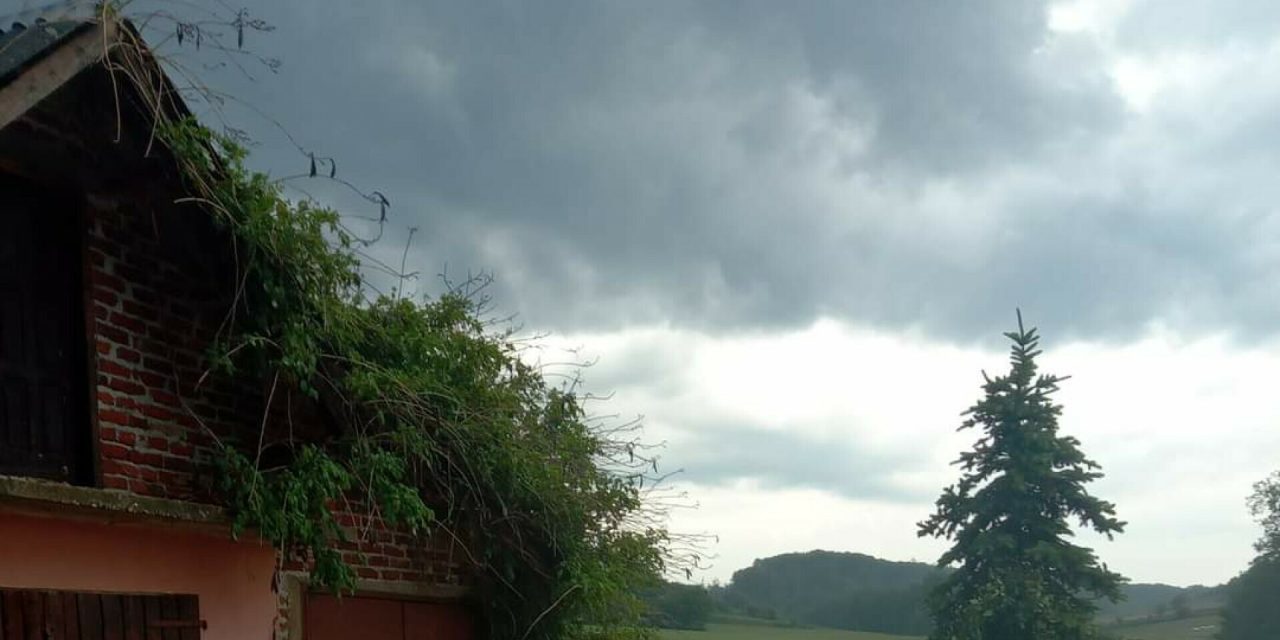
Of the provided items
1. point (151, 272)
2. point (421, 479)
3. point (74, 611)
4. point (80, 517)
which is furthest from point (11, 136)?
point (421, 479)

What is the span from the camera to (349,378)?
277 inches

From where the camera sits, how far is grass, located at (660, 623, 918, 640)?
1292 cm

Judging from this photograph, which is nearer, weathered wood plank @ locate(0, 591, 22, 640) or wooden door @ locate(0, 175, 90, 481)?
weathered wood plank @ locate(0, 591, 22, 640)

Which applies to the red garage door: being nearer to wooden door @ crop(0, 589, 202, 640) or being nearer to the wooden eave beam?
wooden door @ crop(0, 589, 202, 640)

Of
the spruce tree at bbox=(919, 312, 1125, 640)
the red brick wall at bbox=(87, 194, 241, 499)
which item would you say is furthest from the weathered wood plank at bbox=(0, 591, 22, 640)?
the spruce tree at bbox=(919, 312, 1125, 640)

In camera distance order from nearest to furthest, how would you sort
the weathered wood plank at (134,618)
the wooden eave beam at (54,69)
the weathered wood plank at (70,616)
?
the wooden eave beam at (54,69) → the weathered wood plank at (70,616) → the weathered wood plank at (134,618)

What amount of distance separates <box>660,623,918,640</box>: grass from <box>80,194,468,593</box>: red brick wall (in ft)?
15.5

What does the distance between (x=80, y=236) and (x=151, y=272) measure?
1.57ft

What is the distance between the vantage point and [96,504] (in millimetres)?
5551

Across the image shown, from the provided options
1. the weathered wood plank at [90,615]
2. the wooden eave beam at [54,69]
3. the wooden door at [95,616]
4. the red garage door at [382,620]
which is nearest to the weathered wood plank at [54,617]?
the wooden door at [95,616]

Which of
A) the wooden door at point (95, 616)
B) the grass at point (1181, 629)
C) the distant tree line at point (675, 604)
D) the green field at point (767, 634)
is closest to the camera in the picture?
the wooden door at point (95, 616)

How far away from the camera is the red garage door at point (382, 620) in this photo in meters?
7.59

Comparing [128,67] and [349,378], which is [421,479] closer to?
[349,378]

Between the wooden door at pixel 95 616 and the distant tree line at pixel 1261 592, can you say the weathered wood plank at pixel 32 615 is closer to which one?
the wooden door at pixel 95 616
